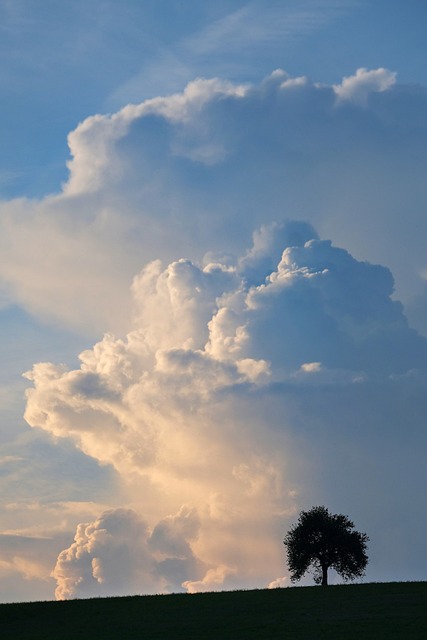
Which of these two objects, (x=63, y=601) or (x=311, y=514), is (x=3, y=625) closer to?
(x=63, y=601)

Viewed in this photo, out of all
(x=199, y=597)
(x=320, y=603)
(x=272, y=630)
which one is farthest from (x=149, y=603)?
(x=272, y=630)

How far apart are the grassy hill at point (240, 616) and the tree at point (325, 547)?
1754 cm

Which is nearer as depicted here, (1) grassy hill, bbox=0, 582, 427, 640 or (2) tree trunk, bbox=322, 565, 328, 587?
(1) grassy hill, bbox=0, 582, 427, 640

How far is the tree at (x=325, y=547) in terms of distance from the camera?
125 m

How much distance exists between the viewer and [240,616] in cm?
8500

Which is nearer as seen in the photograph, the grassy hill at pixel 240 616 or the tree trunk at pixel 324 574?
the grassy hill at pixel 240 616

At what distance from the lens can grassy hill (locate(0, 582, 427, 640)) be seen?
7512 centimetres

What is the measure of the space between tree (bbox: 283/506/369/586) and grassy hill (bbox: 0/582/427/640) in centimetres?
1754

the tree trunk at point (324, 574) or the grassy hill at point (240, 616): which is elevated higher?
the tree trunk at point (324, 574)

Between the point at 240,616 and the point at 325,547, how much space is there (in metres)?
43.4

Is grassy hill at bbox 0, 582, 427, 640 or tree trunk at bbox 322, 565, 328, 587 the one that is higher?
tree trunk at bbox 322, 565, 328, 587

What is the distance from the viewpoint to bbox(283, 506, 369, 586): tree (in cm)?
12481

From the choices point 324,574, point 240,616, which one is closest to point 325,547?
point 324,574

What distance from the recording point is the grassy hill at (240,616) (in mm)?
75125
